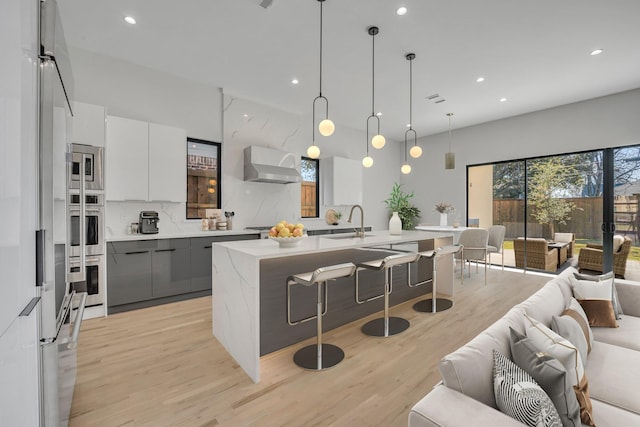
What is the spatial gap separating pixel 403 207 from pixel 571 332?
6.05 m

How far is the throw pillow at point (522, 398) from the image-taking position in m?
1.04

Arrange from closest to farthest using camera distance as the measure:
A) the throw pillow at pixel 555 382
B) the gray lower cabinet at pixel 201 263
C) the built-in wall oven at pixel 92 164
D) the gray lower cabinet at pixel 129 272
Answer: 1. the throw pillow at pixel 555 382
2. the built-in wall oven at pixel 92 164
3. the gray lower cabinet at pixel 129 272
4. the gray lower cabinet at pixel 201 263

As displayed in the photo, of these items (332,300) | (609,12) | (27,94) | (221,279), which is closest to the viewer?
(27,94)

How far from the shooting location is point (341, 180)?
640 cm

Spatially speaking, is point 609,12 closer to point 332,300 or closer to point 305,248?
point 305,248

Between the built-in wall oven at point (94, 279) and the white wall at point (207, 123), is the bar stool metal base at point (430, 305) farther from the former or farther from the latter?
the built-in wall oven at point (94, 279)

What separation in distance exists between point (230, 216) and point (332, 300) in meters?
2.45

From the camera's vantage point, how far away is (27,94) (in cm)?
89

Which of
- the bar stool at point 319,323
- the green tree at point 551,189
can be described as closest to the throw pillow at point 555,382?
the bar stool at point 319,323

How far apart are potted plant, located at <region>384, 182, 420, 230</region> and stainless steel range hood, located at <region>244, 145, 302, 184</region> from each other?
3368 mm

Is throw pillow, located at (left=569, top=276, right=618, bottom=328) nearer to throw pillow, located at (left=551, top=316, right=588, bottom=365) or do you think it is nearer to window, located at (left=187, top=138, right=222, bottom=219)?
throw pillow, located at (left=551, top=316, right=588, bottom=365)

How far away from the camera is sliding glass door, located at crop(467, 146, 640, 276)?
16.2ft

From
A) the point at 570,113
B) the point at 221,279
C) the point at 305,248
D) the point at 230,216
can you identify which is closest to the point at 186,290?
the point at 230,216

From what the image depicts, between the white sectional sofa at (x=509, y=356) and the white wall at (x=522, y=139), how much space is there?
14.5 ft
